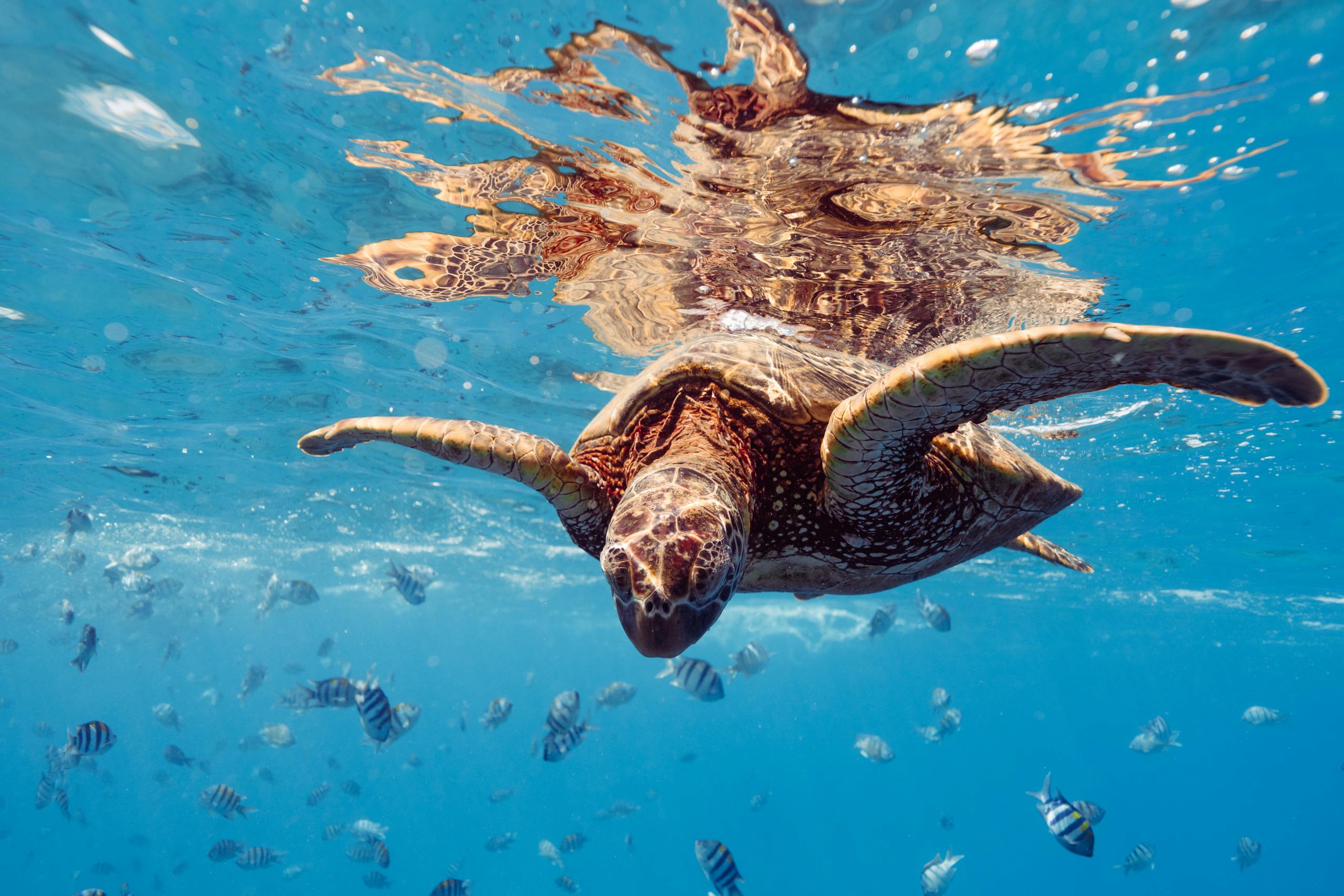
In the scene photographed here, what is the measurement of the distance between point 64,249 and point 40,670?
139m

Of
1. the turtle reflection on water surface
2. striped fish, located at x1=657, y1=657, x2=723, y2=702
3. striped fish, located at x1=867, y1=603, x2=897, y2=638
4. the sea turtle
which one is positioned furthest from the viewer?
striped fish, located at x1=867, y1=603, x2=897, y2=638

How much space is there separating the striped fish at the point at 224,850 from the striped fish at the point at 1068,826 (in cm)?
1372

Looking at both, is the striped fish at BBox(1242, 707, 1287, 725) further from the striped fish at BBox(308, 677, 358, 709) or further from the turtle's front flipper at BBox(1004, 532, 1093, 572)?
the striped fish at BBox(308, 677, 358, 709)

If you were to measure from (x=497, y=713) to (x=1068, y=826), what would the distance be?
8.98 metres

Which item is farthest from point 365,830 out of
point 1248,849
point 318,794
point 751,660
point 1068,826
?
point 1248,849

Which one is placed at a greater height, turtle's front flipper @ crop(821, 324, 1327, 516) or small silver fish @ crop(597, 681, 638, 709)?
turtle's front flipper @ crop(821, 324, 1327, 516)

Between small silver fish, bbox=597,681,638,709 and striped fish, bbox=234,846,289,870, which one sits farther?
small silver fish, bbox=597,681,638,709

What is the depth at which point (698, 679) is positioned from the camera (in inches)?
363

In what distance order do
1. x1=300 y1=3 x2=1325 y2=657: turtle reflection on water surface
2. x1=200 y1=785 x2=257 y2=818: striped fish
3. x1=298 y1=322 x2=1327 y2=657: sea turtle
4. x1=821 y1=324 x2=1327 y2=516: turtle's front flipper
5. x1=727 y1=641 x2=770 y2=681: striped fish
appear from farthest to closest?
x1=727 y1=641 x2=770 y2=681: striped fish
x1=200 y1=785 x2=257 y2=818: striped fish
x1=300 y1=3 x2=1325 y2=657: turtle reflection on water surface
x1=298 y1=322 x2=1327 y2=657: sea turtle
x1=821 y1=324 x2=1327 y2=516: turtle's front flipper

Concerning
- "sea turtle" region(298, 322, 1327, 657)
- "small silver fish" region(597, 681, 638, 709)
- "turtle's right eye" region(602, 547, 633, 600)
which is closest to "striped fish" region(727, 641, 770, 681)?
"small silver fish" region(597, 681, 638, 709)

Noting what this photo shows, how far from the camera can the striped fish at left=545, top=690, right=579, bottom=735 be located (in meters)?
8.91

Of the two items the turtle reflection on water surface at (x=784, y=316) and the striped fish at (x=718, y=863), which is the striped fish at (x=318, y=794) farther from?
the turtle reflection on water surface at (x=784, y=316)

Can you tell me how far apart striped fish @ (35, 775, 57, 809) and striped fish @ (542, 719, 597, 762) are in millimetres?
10767

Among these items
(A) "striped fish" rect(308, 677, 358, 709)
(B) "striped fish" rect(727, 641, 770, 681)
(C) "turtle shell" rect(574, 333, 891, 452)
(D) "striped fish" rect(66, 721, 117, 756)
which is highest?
(C) "turtle shell" rect(574, 333, 891, 452)
